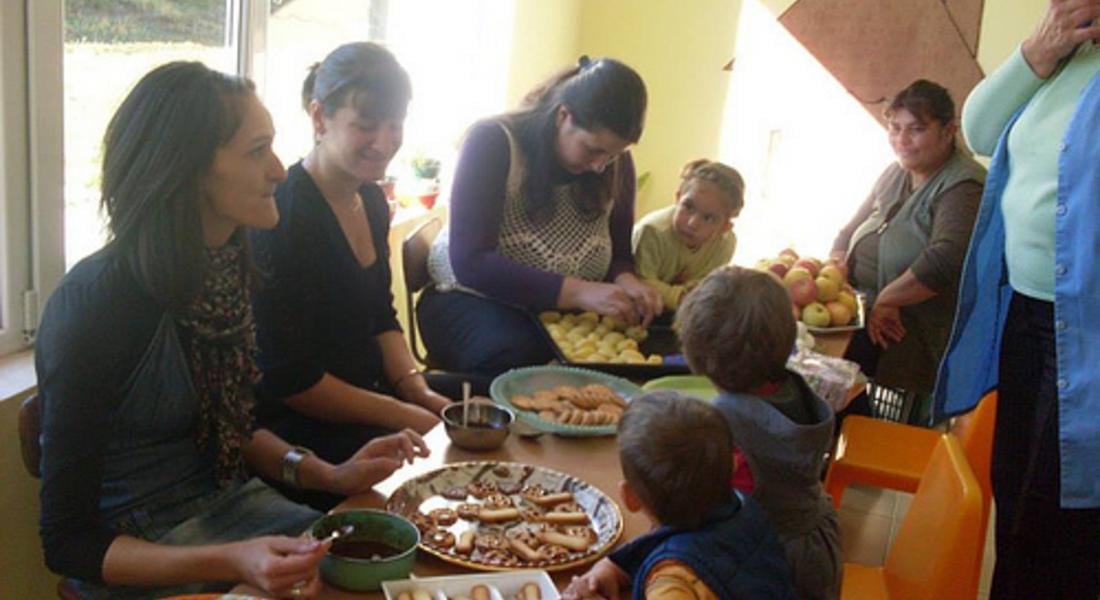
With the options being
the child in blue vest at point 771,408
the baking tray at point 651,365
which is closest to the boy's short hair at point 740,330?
the child in blue vest at point 771,408

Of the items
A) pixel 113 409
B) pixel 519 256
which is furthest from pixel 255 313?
pixel 519 256

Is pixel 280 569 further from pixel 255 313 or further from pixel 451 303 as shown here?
pixel 451 303

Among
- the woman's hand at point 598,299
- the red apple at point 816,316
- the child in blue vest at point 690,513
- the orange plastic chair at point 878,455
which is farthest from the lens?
the red apple at point 816,316

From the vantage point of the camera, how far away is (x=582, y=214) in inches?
92.7

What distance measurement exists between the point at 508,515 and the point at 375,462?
0.66 feet

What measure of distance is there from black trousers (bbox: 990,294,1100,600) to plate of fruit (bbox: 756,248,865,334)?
2.52ft

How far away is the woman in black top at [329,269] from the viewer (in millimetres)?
1752

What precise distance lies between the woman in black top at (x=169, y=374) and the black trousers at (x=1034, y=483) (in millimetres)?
1037

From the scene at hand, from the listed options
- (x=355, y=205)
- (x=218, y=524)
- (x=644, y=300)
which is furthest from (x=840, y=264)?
(x=218, y=524)

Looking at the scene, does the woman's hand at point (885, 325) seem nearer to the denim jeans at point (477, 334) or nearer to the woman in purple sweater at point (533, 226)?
the woman in purple sweater at point (533, 226)

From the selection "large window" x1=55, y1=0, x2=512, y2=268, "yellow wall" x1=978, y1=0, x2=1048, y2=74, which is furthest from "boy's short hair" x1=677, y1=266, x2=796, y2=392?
"yellow wall" x1=978, y1=0, x2=1048, y2=74

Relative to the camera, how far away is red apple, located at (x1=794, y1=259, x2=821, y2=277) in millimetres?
2697

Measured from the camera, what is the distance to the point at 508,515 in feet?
4.09

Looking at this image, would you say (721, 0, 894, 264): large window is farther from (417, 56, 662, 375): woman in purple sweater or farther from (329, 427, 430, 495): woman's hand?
(329, 427, 430, 495): woman's hand
